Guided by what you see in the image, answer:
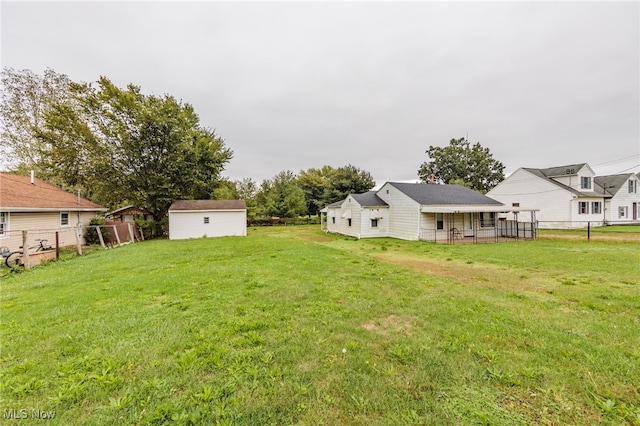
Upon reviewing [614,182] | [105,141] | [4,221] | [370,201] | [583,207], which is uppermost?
[105,141]

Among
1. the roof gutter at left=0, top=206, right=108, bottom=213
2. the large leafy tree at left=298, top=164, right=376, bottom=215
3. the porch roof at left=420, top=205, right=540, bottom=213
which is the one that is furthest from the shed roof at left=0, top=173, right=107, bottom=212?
the large leafy tree at left=298, top=164, right=376, bottom=215

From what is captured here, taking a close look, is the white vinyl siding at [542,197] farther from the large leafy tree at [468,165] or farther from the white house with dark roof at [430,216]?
the large leafy tree at [468,165]

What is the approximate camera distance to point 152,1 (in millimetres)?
10727

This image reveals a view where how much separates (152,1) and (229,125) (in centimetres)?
1368

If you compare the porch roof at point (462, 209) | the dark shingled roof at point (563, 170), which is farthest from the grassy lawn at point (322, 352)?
the dark shingled roof at point (563, 170)

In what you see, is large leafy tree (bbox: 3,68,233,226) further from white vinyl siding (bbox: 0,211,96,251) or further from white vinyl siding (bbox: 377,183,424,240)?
white vinyl siding (bbox: 377,183,424,240)

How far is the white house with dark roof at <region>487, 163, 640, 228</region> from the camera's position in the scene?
73.3 ft

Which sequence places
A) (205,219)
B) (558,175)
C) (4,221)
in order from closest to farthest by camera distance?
(4,221)
(205,219)
(558,175)

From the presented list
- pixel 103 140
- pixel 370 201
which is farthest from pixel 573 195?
pixel 103 140

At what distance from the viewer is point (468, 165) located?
41.4 m

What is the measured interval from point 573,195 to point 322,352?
2926cm

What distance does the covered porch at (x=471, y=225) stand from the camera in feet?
54.0

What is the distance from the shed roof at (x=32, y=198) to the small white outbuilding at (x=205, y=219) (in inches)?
204

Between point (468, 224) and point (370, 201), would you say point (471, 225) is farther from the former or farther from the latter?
point (370, 201)
